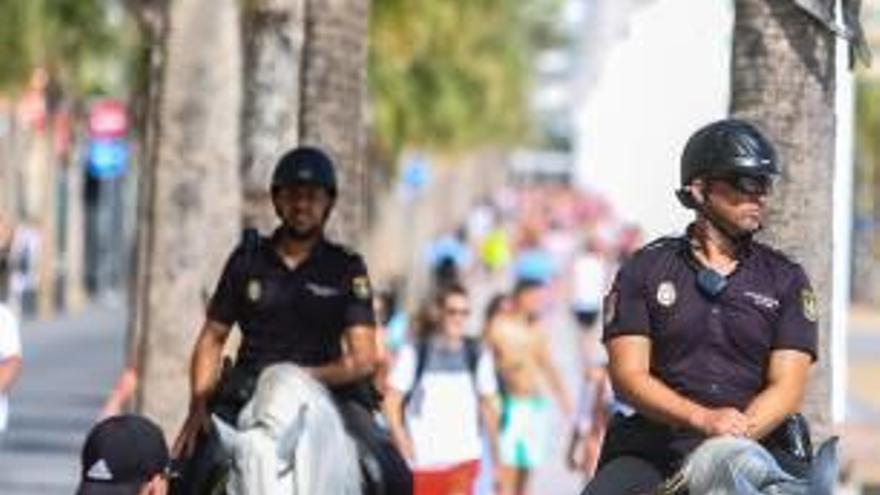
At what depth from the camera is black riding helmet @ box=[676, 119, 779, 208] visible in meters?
6.58

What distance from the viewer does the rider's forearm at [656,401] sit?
6484 millimetres

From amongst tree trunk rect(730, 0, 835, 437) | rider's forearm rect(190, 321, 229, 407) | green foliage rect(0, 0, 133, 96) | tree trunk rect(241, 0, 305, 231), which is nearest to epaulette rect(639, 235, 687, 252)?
rider's forearm rect(190, 321, 229, 407)

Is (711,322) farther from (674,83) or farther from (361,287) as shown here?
(674,83)

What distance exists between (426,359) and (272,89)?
1.83 meters

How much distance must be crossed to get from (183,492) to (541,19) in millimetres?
88881

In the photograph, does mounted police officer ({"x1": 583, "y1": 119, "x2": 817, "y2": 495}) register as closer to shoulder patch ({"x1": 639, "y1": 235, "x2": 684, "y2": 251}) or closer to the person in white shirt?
shoulder patch ({"x1": 639, "y1": 235, "x2": 684, "y2": 251})

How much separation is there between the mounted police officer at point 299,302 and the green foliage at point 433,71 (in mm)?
21458

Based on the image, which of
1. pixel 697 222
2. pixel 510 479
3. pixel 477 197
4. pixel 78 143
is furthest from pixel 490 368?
pixel 477 197

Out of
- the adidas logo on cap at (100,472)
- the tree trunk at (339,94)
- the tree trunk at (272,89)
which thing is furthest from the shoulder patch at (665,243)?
the tree trunk at (272,89)

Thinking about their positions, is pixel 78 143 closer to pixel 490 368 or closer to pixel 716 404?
pixel 490 368

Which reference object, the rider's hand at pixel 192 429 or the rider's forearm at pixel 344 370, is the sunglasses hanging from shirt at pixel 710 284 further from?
the rider's hand at pixel 192 429

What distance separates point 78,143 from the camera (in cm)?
4934

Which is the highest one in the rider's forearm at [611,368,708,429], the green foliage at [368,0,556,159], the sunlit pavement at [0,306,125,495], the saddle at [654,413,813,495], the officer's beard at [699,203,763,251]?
the green foliage at [368,0,556,159]

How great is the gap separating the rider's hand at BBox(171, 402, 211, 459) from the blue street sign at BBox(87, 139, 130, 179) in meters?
39.8
